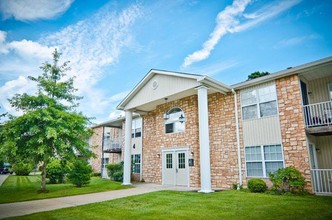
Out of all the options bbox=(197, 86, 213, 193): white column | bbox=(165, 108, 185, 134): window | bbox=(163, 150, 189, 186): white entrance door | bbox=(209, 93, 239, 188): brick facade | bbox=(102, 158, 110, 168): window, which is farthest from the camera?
bbox=(102, 158, 110, 168): window

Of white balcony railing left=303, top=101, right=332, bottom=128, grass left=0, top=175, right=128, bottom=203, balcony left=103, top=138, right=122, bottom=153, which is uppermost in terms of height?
white balcony railing left=303, top=101, right=332, bottom=128

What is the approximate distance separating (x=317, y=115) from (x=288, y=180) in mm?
3405

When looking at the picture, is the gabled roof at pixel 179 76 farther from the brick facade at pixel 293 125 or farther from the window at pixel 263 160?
the window at pixel 263 160

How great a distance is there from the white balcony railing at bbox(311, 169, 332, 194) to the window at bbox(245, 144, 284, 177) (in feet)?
4.29

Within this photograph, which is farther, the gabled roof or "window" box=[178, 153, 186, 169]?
"window" box=[178, 153, 186, 169]

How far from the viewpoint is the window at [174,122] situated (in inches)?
572

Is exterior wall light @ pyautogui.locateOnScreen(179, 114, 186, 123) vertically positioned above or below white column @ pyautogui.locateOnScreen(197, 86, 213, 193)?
above

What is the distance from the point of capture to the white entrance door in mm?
13619

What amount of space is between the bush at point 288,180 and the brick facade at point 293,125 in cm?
39

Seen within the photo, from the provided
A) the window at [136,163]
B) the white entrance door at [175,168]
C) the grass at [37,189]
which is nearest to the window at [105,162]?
the window at [136,163]

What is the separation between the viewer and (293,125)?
9.93m

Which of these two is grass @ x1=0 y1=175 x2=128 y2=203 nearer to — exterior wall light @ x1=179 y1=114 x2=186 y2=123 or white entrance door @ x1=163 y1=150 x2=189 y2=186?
white entrance door @ x1=163 y1=150 x2=189 y2=186

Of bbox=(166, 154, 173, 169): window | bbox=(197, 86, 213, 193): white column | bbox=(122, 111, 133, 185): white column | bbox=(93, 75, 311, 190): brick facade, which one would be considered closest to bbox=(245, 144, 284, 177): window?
bbox=(93, 75, 311, 190): brick facade

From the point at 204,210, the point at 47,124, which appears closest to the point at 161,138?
the point at 47,124
